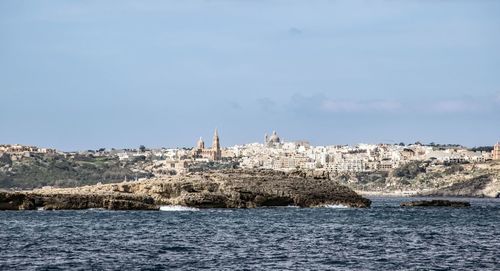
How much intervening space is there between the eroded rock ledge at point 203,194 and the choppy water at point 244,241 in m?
8.38

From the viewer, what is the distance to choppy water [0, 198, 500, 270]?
4672cm

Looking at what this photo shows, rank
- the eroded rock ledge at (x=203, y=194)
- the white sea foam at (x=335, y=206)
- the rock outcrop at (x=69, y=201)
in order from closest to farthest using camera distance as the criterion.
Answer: the rock outcrop at (x=69, y=201) → the eroded rock ledge at (x=203, y=194) → the white sea foam at (x=335, y=206)

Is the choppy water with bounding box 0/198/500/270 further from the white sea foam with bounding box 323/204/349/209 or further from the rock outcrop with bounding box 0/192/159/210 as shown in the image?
the white sea foam with bounding box 323/204/349/209

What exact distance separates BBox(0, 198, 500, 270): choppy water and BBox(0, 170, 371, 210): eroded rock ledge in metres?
8.38

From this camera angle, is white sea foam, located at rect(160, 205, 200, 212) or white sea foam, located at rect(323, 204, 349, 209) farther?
white sea foam, located at rect(323, 204, 349, 209)

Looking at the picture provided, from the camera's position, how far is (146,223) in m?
75.5

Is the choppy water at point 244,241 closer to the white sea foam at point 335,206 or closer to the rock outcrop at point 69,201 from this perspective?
the rock outcrop at point 69,201

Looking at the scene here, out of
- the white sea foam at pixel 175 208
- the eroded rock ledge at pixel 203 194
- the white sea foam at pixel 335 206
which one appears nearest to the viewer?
the eroded rock ledge at pixel 203 194

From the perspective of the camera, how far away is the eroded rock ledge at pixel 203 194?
319 ft

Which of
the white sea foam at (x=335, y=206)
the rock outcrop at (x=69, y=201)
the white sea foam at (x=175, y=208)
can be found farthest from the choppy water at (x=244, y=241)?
the white sea foam at (x=335, y=206)

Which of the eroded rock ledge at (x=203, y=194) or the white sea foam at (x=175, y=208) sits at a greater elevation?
the eroded rock ledge at (x=203, y=194)

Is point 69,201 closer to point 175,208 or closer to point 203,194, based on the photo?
point 175,208

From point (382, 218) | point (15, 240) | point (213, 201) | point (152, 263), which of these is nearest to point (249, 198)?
point (213, 201)

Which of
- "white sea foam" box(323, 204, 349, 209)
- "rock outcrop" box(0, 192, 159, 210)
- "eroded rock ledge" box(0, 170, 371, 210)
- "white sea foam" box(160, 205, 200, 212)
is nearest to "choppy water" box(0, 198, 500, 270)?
"rock outcrop" box(0, 192, 159, 210)
